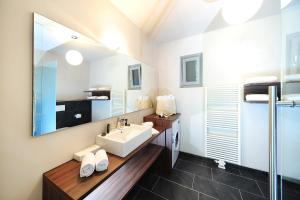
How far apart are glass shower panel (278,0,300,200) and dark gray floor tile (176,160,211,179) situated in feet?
2.90

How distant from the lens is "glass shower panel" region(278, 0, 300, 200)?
1.16m

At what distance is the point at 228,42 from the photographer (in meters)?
2.14

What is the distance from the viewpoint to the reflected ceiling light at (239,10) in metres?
1.62

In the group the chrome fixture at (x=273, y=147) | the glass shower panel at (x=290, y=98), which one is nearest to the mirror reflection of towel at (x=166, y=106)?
the glass shower panel at (x=290, y=98)

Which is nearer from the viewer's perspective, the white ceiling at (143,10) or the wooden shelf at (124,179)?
the wooden shelf at (124,179)

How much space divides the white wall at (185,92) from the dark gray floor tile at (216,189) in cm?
62

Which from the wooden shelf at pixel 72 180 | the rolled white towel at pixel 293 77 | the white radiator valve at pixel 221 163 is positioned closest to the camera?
the wooden shelf at pixel 72 180

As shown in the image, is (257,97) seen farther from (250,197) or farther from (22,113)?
(22,113)

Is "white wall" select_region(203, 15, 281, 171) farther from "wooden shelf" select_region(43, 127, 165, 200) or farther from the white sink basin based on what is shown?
"wooden shelf" select_region(43, 127, 165, 200)

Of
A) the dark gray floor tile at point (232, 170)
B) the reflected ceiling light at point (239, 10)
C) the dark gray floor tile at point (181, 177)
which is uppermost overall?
the reflected ceiling light at point (239, 10)

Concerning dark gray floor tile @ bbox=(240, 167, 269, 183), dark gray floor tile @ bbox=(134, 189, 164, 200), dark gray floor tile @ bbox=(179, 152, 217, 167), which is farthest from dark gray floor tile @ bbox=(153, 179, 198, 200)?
dark gray floor tile @ bbox=(240, 167, 269, 183)

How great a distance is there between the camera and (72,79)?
1170 mm

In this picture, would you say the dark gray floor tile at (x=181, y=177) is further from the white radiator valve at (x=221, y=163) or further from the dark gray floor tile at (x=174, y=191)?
the white radiator valve at (x=221, y=163)

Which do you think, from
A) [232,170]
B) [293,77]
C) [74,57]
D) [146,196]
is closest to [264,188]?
[232,170]
